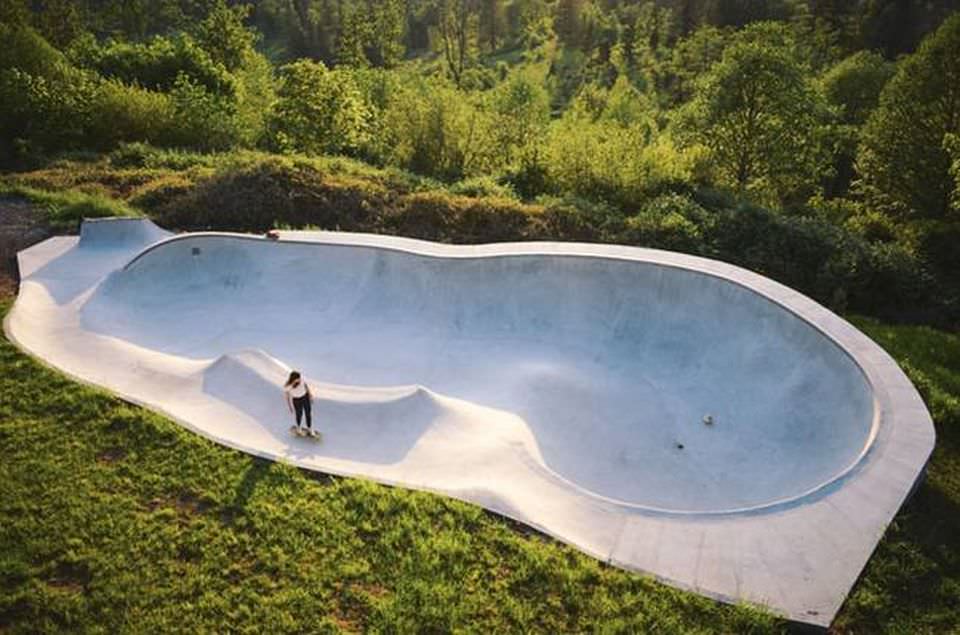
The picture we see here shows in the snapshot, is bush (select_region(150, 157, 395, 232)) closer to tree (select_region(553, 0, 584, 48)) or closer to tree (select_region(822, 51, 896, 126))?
tree (select_region(822, 51, 896, 126))

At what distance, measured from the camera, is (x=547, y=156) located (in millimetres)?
23266

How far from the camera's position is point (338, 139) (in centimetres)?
2791

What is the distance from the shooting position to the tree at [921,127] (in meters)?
21.2

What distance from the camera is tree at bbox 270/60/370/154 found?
26484 millimetres

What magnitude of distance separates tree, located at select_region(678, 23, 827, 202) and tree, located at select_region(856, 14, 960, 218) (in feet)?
7.94

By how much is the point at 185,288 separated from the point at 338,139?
49.5 ft

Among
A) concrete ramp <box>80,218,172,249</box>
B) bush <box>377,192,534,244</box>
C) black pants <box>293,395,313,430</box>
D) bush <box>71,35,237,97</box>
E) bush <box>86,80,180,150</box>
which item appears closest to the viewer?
black pants <box>293,395,313,430</box>

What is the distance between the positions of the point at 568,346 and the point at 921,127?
18.8 m

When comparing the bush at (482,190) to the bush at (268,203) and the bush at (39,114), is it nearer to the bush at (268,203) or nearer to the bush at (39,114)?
the bush at (268,203)

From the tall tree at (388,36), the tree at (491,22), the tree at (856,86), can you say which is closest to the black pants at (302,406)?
the tree at (856,86)

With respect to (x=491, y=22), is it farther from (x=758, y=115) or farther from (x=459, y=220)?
(x=459, y=220)

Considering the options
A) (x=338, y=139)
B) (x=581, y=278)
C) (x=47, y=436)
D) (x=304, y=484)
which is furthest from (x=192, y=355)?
(x=338, y=139)

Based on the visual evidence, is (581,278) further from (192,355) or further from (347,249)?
(192,355)

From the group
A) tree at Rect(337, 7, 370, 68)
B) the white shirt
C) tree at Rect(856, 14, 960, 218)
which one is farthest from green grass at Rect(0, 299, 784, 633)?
tree at Rect(337, 7, 370, 68)
